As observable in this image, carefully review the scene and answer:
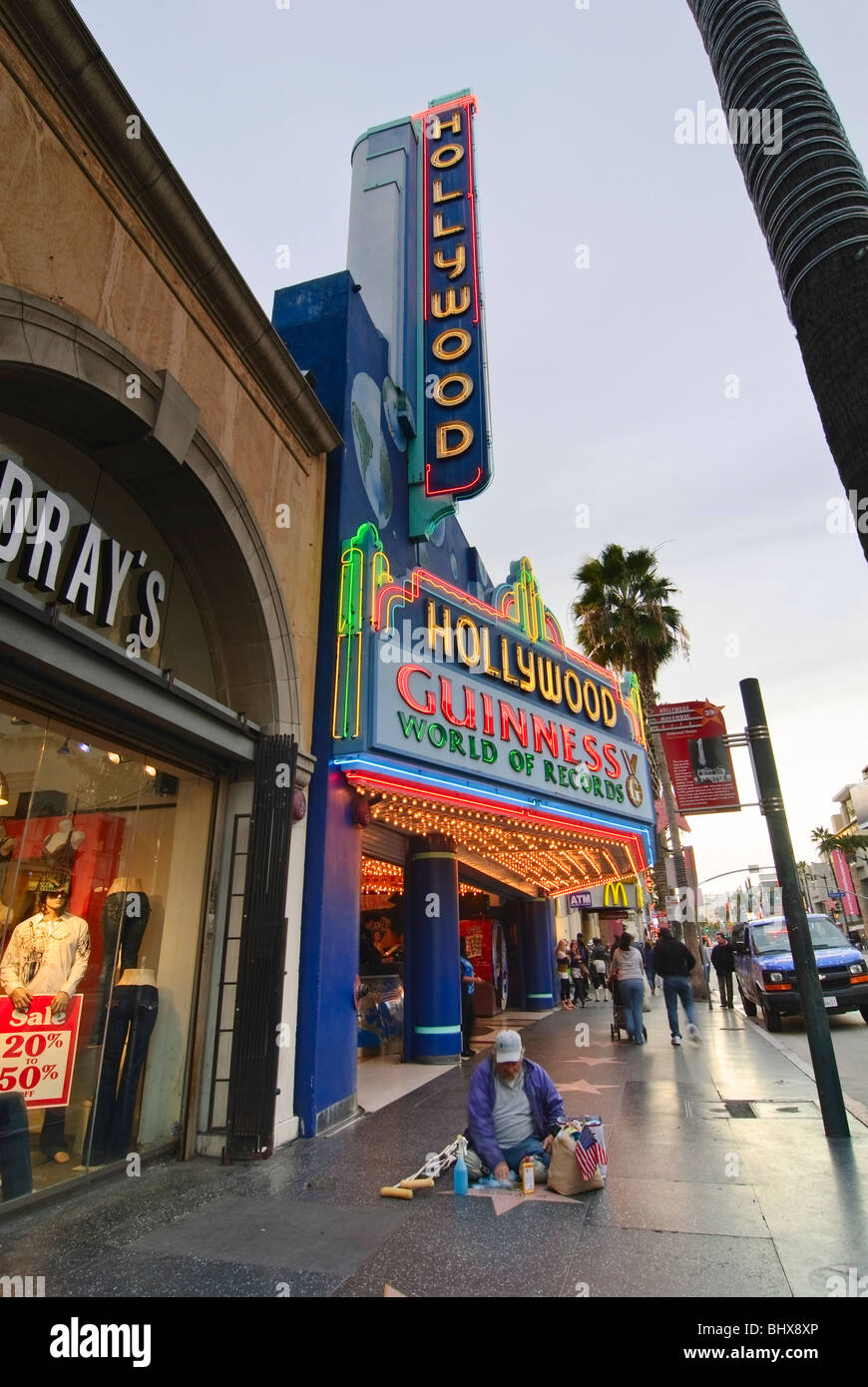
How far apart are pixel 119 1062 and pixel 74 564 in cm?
430

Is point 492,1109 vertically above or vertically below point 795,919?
below

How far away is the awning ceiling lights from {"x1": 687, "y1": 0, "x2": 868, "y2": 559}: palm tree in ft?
20.3

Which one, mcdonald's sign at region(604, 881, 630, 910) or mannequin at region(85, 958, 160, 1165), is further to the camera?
mcdonald's sign at region(604, 881, 630, 910)

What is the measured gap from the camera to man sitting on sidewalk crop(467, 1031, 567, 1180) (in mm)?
5828

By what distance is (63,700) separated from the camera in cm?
589

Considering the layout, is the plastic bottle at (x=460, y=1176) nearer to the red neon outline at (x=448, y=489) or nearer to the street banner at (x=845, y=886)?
the red neon outline at (x=448, y=489)

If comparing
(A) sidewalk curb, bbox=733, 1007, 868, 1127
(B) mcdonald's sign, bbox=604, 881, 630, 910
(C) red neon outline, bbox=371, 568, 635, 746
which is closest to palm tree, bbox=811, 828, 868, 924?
(B) mcdonald's sign, bbox=604, 881, 630, 910

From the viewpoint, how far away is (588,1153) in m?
5.50

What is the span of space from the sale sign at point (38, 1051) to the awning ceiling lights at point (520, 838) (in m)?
3.84

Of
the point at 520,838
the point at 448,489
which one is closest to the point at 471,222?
the point at 448,489

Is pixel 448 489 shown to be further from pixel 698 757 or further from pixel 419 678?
pixel 698 757

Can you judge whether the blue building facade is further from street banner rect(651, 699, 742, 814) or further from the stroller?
the stroller

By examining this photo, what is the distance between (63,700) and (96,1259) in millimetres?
3778
